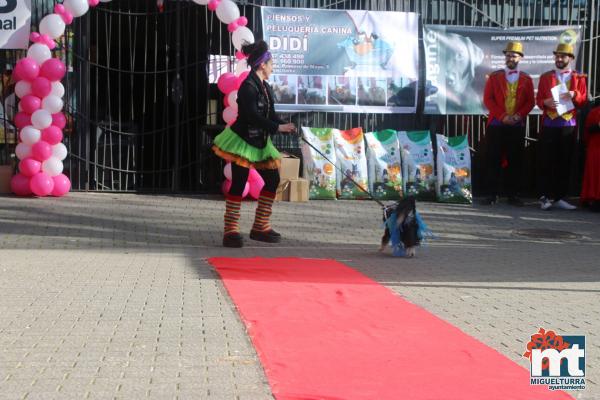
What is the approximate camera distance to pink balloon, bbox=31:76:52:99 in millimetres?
12688

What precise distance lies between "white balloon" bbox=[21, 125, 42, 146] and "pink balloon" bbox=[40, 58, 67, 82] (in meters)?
0.75

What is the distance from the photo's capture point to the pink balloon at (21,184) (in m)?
13.1

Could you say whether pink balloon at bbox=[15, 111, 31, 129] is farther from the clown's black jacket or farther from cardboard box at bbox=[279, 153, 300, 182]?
the clown's black jacket

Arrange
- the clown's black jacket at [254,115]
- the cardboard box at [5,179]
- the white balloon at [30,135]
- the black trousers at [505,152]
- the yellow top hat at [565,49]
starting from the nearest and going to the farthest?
the clown's black jacket at [254,115], the white balloon at [30,135], the cardboard box at [5,179], the yellow top hat at [565,49], the black trousers at [505,152]

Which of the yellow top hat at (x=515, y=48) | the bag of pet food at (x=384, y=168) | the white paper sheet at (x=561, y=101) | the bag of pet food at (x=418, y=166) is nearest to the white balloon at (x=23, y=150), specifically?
the bag of pet food at (x=384, y=168)

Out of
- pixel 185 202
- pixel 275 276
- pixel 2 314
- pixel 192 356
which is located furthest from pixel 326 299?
pixel 185 202

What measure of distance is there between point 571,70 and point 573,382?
10.2 m

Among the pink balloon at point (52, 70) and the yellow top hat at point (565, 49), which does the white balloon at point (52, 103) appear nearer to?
the pink balloon at point (52, 70)

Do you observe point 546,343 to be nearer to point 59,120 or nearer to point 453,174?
point 453,174

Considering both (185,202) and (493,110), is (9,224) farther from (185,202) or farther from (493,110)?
(493,110)

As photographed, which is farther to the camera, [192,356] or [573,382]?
[192,356]

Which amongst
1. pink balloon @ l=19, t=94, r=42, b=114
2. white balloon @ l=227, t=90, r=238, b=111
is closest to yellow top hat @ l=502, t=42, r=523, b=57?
white balloon @ l=227, t=90, r=238, b=111

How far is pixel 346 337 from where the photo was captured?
5.95 metres

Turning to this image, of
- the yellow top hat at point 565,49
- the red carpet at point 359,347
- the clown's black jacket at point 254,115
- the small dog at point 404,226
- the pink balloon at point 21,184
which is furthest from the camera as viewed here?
the yellow top hat at point 565,49
